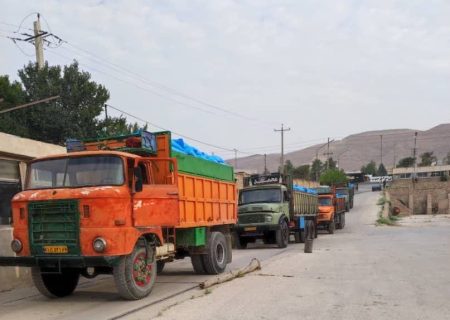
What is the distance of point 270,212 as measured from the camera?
2147 centimetres

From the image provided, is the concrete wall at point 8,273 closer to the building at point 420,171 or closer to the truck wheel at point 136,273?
the truck wheel at point 136,273

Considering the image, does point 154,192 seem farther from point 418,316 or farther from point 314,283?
point 418,316

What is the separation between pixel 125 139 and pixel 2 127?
87.2 feet

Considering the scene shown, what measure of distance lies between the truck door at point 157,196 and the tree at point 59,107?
26.4m

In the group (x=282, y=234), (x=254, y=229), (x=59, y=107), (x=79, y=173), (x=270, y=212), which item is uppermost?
(x=59, y=107)

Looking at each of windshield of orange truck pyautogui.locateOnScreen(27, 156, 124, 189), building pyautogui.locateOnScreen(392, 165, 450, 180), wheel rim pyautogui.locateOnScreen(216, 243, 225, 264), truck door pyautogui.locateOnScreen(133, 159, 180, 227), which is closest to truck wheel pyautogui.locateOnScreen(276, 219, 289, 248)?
wheel rim pyautogui.locateOnScreen(216, 243, 225, 264)

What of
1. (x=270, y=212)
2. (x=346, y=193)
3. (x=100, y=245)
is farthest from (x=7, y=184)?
(x=346, y=193)

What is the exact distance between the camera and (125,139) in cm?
1054

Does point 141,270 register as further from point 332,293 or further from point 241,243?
point 241,243

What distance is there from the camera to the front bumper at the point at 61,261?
846 centimetres

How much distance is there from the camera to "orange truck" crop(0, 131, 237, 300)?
28.1ft

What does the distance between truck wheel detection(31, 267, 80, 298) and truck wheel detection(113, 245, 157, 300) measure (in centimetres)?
129

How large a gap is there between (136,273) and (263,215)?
12.5 m

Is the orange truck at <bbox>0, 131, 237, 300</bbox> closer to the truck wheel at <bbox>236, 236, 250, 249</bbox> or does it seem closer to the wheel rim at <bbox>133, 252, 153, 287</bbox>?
the wheel rim at <bbox>133, 252, 153, 287</bbox>
